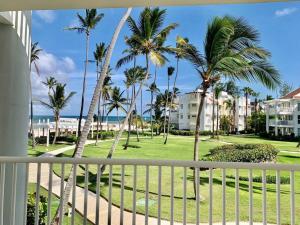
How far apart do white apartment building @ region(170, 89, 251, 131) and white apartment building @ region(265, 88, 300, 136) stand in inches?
34.3

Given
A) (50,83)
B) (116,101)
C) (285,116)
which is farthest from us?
(116,101)

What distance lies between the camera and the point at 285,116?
25.4ft

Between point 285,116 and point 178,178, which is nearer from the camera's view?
point 178,178

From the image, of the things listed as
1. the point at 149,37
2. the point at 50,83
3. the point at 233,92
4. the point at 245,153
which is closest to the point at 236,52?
the point at 233,92

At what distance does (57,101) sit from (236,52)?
568cm

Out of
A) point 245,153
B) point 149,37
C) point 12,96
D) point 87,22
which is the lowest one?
point 245,153

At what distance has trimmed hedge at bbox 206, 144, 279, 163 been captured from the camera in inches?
333

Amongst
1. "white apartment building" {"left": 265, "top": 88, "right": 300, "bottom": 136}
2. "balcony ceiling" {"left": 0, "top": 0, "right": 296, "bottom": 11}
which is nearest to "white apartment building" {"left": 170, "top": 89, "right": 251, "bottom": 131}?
"white apartment building" {"left": 265, "top": 88, "right": 300, "bottom": 136}

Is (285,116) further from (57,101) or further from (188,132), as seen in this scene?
(57,101)

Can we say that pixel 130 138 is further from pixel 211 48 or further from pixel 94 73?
pixel 211 48

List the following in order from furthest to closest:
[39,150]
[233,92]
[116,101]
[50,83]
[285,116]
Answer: [116,101] < [50,83] < [233,92] < [39,150] < [285,116]

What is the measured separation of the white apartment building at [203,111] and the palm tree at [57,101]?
142 inches

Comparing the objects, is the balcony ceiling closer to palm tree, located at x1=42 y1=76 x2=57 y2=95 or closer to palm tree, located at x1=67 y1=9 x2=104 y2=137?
palm tree, located at x1=67 y1=9 x2=104 y2=137

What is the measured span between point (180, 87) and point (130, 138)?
8.98ft
